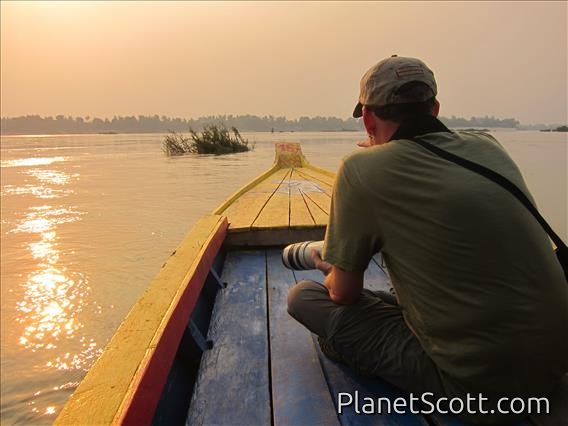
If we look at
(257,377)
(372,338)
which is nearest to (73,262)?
(257,377)

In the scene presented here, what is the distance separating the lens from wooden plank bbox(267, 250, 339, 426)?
142 cm

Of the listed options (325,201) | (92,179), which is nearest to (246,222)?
(325,201)

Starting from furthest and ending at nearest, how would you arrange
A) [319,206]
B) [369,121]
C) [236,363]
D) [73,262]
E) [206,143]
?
[206,143], [73,262], [319,206], [236,363], [369,121]

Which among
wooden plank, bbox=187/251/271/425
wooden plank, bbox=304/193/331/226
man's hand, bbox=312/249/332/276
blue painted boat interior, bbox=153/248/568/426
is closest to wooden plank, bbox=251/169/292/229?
wooden plank, bbox=304/193/331/226

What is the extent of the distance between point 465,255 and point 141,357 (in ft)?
3.29

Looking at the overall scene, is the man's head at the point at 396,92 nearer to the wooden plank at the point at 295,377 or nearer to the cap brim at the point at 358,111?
the cap brim at the point at 358,111

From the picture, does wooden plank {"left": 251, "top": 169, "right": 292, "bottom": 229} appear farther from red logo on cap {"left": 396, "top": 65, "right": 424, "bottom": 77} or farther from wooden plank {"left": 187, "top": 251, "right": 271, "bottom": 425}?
red logo on cap {"left": 396, "top": 65, "right": 424, "bottom": 77}

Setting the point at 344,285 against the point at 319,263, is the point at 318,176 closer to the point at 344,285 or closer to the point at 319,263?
the point at 319,263

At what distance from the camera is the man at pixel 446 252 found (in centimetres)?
114

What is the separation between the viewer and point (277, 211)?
11.8ft

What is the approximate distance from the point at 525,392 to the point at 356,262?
1.93 ft

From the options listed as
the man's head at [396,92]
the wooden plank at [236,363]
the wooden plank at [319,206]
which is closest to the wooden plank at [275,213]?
the wooden plank at [319,206]

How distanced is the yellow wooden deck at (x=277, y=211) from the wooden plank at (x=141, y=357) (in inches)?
32.8

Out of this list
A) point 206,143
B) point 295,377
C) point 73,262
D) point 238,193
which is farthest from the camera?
point 206,143
